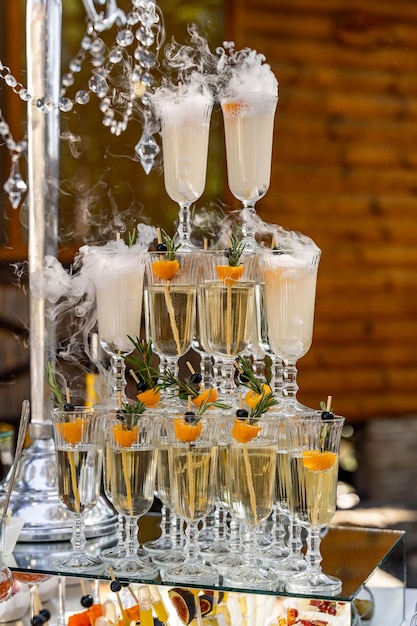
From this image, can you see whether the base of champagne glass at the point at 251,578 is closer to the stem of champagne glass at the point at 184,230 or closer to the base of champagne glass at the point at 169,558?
the base of champagne glass at the point at 169,558

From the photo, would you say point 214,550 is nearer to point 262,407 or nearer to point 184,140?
point 262,407

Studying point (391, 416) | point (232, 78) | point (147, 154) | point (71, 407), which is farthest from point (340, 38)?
point (71, 407)

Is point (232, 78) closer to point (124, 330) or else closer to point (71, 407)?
point (124, 330)

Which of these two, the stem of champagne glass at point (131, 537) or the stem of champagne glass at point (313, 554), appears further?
the stem of champagne glass at point (131, 537)

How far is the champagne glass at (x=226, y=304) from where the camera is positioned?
6.17ft

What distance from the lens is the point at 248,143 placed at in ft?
6.44

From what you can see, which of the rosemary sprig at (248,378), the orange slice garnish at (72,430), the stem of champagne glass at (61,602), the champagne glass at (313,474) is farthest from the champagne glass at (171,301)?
the stem of champagne glass at (61,602)

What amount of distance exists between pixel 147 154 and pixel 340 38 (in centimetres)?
241

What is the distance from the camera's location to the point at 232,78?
6.44ft

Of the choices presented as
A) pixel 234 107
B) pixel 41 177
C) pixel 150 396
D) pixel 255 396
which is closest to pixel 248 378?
pixel 255 396

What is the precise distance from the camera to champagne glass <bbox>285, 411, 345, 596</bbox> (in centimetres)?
170

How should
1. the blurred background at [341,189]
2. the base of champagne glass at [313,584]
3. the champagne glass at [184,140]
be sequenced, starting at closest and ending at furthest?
the base of champagne glass at [313,584]
the champagne glass at [184,140]
the blurred background at [341,189]

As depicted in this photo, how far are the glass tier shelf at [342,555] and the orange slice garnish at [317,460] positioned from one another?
0.20 metres

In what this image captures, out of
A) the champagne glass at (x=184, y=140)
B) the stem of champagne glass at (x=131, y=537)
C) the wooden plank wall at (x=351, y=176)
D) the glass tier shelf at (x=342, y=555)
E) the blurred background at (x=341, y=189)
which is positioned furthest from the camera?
the wooden plank wall at (x=351, y=176)
